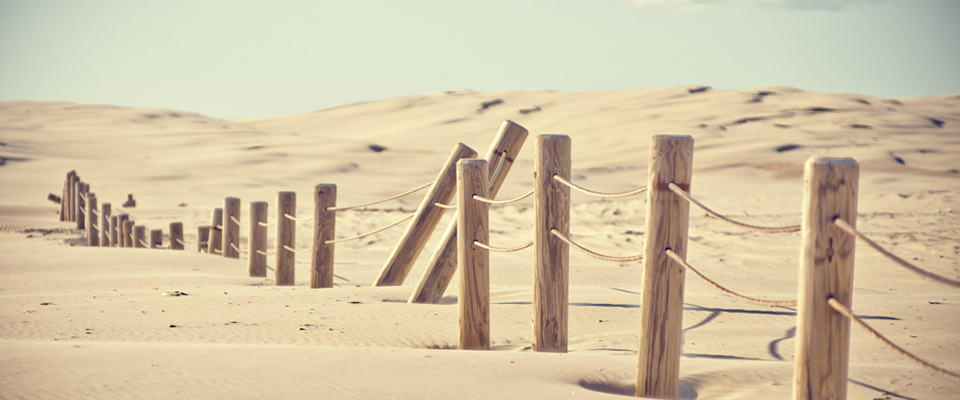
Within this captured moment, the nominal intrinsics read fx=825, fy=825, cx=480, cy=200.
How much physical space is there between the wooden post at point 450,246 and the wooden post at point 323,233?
3.58 feet

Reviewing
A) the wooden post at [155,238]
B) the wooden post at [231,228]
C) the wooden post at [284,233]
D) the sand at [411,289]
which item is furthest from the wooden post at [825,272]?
the wooden post at [155,238]

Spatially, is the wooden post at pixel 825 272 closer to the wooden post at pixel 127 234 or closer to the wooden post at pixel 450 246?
the wooden post at pixel 450 246

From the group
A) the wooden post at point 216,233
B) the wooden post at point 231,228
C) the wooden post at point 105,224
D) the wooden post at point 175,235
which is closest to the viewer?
the wooden post at point 231,228

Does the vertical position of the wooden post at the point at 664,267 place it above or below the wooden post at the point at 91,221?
above

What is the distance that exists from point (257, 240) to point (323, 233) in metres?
1.65

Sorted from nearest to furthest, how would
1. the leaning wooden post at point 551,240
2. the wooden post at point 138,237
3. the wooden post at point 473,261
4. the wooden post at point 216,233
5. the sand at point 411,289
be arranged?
the sand at point 411,289, the leaning wooden post at point 551,240, the wooden post at point 473,261, the wooden post at point 216,233, the wooden post at point 138,237

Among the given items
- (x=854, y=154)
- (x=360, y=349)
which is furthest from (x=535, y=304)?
(x=854, y=154)

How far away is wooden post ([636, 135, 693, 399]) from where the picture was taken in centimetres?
336

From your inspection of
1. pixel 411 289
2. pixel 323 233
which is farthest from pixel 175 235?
pixel 411 289

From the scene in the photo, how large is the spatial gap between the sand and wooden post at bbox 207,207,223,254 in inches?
11.6

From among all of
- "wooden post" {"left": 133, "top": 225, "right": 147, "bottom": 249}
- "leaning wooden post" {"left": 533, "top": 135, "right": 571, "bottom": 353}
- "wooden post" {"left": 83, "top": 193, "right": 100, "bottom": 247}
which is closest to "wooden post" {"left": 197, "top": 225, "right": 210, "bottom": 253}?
"wooden post" {"left": 133, "top": 225, "right": 147, "bottom": 249}

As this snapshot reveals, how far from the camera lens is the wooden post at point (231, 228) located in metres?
9.71

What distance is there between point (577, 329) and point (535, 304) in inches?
59.9

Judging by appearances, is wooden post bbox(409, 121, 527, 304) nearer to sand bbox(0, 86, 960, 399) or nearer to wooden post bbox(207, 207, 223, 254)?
sand bbox(0, 86, 960, 399)
